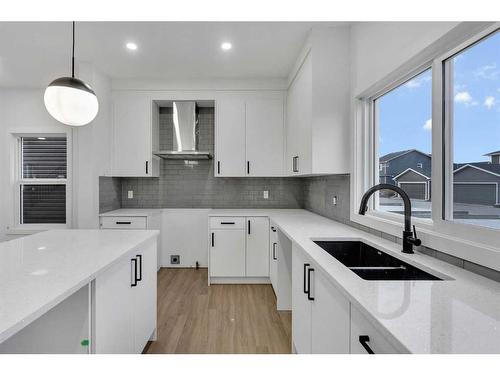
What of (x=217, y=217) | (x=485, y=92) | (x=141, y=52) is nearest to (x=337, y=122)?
(x=485, y=92)

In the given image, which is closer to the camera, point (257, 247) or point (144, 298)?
point (144, 298)

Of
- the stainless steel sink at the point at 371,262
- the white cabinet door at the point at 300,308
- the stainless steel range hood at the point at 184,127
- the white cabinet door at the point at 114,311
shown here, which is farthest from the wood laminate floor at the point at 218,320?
the stainless steel range hood at the point at 184,127

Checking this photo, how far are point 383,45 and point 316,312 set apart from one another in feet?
5.80

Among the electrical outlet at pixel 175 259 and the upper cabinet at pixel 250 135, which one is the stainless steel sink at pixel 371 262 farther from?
the electrical outlet at pixel 175 259

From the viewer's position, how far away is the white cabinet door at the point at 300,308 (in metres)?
1.55

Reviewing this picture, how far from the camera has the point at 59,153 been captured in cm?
388

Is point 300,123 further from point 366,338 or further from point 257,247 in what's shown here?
point 366,338

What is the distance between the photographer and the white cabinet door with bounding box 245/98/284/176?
352cm

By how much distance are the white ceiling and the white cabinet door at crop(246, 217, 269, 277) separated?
6.07ft

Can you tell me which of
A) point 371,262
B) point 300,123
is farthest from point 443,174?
point 300,123

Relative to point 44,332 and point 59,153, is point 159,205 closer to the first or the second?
point 59,153

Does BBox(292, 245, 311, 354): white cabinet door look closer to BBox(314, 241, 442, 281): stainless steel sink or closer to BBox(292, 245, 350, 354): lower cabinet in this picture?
BBox(292, 245, 350, 354): lower cabinet

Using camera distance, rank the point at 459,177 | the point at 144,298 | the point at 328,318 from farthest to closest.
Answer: the point at 144,298 < the point at 459,177 < the point at 328,318

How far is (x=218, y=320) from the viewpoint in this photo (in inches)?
94.5
